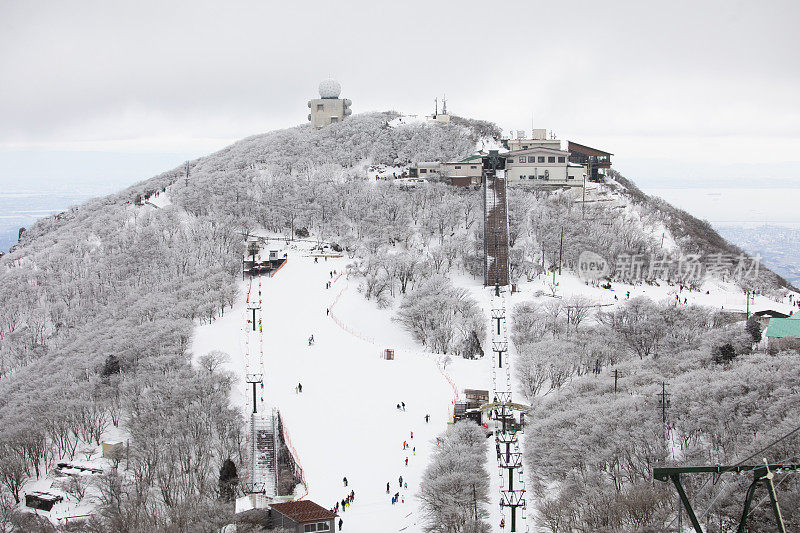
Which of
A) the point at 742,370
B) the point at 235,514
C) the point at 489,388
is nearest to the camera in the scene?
the point at 235,514

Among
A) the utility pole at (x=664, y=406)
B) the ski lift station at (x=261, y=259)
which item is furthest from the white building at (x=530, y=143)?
the utility pole at (x=664, y=406)

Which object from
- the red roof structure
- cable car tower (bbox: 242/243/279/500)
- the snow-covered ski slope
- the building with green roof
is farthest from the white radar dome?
the red roof structure

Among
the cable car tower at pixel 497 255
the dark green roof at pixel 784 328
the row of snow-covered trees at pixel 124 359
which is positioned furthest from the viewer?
the cable car tower at pixel 497 255

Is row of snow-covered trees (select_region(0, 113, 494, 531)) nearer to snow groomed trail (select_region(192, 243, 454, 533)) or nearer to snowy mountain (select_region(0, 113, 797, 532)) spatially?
snowy mountain (select_region(0, 113, 797, 532))

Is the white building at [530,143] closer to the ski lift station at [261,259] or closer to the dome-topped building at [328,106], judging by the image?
the dome-topped building at [328,106]

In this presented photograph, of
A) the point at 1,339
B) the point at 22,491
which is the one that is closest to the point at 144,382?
the point at 22,491

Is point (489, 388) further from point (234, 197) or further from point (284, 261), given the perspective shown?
point (234, 197)
